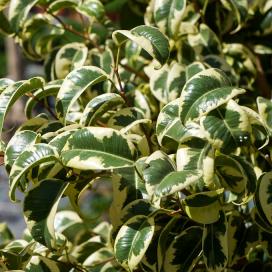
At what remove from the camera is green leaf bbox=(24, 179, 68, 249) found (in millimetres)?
914

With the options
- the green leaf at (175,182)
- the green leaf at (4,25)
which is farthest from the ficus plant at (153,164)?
the green leaf at (4,25)

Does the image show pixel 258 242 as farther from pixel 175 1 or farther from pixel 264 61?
pixel 264 61

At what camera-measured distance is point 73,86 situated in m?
1.02

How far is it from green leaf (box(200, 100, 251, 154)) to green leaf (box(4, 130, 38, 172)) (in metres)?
0.28

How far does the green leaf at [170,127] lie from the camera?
0.99 meters

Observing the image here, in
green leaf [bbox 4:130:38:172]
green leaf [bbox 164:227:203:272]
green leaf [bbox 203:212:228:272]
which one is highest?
green leaf [bbox 4:130:38:172]

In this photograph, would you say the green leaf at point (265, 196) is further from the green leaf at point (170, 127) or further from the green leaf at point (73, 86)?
the green leaf at point (73, 86)

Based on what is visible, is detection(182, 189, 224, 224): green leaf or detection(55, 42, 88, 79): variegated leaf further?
detection(55, 42, 88, 79): variegated leaf

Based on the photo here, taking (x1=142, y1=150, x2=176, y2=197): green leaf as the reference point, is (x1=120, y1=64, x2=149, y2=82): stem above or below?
below

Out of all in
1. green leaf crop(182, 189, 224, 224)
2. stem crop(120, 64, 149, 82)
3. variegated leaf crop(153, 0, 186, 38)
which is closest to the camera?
green leaf crop(182, 189, 224, 224)

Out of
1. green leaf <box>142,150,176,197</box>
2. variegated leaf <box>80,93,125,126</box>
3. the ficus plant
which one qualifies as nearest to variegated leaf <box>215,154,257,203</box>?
the ficus plant

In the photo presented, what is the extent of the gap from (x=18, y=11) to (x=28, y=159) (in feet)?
1.76

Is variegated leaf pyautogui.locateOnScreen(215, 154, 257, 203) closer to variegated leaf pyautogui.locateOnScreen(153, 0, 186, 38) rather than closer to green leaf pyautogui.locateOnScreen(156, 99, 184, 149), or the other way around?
green leaf pyautogui.locateOnScreen(156, 99, 184, 149)

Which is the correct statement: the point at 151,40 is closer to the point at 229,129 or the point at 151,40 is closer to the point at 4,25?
the point at 229,129
